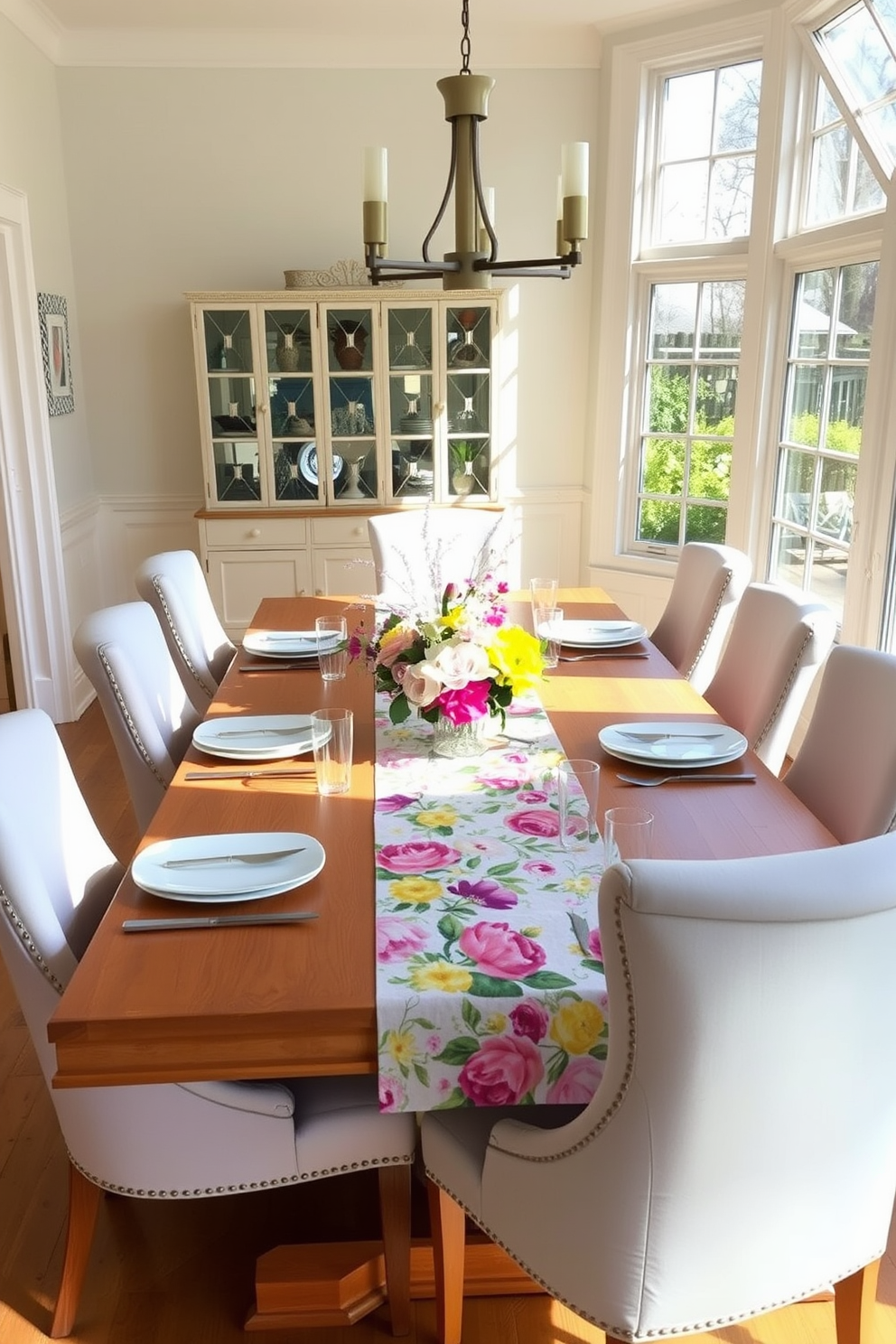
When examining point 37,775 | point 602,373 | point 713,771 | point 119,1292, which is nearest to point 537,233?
point 602,373

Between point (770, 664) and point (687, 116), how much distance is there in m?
3.10

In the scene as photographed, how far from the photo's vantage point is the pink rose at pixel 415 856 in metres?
1.70

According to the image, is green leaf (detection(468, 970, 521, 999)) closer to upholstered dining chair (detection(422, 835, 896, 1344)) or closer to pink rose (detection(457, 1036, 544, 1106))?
pink rose (detection(457, 1036, 544, 1106))

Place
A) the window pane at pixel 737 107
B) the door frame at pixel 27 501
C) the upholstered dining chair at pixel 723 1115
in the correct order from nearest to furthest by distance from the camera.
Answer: the upholstered dining chair at pixel 723 1115 < the door frame at pixel 27 501 < the window pane at pixel 737 107

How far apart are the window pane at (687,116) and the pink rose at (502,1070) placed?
4.20 m

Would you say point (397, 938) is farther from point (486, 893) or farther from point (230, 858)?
point (230, 858)

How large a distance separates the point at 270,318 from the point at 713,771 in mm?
3472

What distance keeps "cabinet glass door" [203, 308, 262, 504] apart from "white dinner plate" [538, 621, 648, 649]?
234 centimetres

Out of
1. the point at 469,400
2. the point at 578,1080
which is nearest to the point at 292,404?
the point at 469,400

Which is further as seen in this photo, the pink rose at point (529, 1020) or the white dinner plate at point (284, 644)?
the white dinner plate at point (284, 644)

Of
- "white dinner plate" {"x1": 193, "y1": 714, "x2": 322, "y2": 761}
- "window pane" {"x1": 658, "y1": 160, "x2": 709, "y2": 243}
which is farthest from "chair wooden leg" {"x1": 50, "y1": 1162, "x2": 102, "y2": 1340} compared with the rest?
"window pane" {"x1": 658, "y1": 160, "x2": 709, "y2": 243}

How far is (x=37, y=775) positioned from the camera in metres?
1.76

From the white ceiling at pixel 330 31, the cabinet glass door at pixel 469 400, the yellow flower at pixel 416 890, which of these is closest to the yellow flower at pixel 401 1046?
the yellow flower at pixel 416 890

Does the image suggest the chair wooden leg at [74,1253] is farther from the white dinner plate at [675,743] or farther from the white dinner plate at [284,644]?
the white dinner plate at [284,644]
